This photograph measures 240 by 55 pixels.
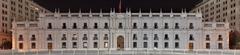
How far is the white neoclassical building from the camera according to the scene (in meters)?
130

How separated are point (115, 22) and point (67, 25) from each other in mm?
12143

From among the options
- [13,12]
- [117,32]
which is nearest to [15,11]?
[13,12]

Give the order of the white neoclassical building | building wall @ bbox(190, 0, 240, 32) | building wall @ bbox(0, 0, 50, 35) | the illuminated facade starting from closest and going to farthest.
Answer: the white neoclassical building, the illuminated facade, building wall @ bbox(0, 0, 50, 35), building wall @ bbox(190, 0, 240, 32)

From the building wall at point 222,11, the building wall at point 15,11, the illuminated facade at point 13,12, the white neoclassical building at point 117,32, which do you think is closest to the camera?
the white neoclassical building at point 117,32

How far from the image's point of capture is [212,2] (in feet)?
574

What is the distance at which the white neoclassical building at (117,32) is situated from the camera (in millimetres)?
129875

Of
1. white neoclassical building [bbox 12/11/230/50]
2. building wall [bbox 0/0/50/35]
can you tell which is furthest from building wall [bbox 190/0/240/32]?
building wall [bbox 0/0/50/35]

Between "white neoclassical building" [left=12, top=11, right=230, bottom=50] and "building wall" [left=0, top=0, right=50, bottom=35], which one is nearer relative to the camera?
"white neoclassical building" [left=12, top=11, right=230, bottom=50]

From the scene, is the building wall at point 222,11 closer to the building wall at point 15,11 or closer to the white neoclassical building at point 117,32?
the white neoclassical building at point 117,32

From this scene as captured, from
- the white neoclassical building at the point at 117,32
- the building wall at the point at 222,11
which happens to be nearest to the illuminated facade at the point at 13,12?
the white neoclassical building at the point at 117,32

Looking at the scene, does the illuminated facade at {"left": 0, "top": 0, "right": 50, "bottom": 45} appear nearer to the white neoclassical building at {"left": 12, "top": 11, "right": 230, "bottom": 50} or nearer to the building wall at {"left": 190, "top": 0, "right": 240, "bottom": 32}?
the white neoclassical building at {"left": 12, "top": 11, "right": 230, "bottom": 50}

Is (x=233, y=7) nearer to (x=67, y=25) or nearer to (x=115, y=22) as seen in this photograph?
(x=115, y=22)

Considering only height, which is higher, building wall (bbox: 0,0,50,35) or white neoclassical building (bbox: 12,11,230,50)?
building wall (bbox: 0,0,50,35)

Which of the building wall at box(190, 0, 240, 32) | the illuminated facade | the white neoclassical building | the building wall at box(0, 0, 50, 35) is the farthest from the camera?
the building wall at box(190, 0, 240, 32)
